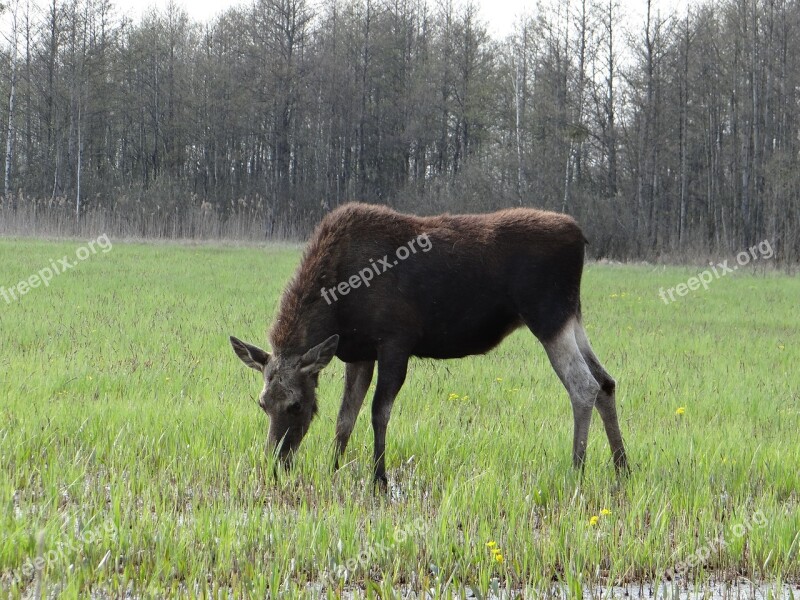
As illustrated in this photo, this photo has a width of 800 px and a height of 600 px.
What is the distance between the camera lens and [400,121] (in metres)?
46.2

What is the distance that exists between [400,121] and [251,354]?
138 feet

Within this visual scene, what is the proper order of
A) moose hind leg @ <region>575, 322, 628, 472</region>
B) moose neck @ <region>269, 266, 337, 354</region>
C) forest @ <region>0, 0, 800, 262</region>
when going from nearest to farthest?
1. moose neck @ <region>269, 266, 337, 354</region>
2. moose hind leg @ <region>575, 322, 628, 472</region>
3. forest @ <region>0, 0, 800, 262</region>

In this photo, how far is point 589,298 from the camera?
55.0 ft

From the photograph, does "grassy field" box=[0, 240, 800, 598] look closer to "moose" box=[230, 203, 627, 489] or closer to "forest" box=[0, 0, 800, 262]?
"moose" box=[230, 203, 627, 489]

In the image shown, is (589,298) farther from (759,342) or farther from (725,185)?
(725,185)

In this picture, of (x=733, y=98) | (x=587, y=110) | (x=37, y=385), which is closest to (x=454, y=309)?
(x=37, y=385)

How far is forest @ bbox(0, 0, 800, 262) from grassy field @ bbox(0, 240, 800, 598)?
2065 centimetres

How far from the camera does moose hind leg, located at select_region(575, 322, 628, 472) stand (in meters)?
5.64

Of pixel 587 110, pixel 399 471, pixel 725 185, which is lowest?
pixel 399 471

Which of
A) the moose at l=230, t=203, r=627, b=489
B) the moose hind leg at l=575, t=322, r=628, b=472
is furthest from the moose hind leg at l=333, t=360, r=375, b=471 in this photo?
the moose hind leg at l=575, t=322, r=628, b=472

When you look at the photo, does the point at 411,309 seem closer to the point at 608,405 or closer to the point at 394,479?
the point at 394,479

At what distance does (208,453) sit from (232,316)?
A: 6932mm

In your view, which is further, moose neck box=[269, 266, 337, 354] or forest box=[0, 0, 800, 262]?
forest box=[0, 0, 800, 262]

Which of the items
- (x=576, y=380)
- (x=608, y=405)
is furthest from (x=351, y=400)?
(x=608, y=405)
